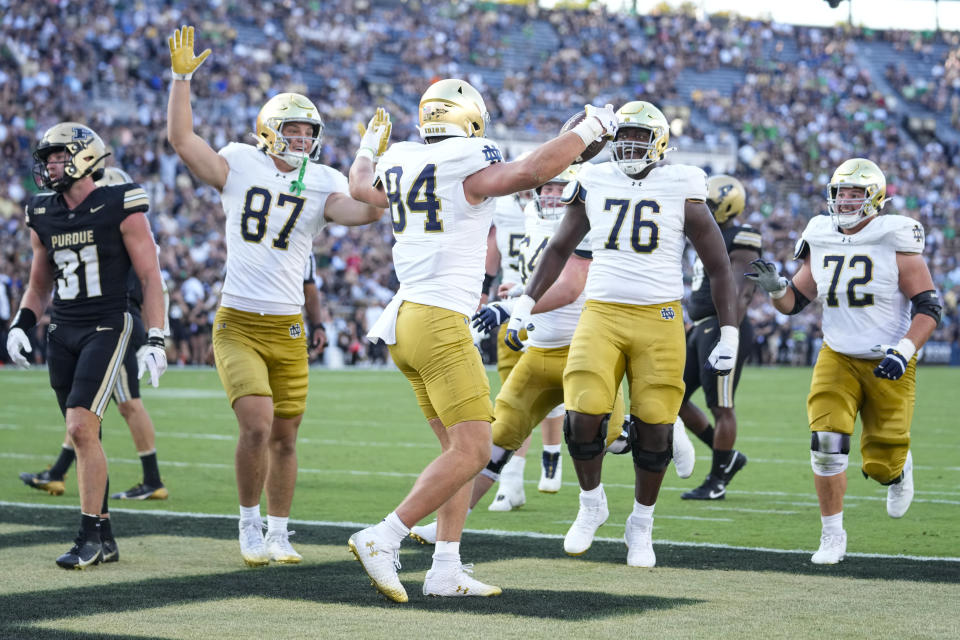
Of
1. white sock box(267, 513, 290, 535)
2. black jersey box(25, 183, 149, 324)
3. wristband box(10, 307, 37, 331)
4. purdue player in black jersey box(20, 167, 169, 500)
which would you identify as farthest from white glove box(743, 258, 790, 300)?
purdue player in black jersey box(20, 167, 169, 500)

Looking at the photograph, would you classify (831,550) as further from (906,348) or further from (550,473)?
(550,473)

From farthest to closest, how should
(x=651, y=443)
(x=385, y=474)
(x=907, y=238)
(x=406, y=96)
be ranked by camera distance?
(x=406, y=96)
(x=385, y=474)
(x=907, y=238)
(x=651, y=443)

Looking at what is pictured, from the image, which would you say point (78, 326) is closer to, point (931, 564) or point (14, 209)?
point (931, 564)

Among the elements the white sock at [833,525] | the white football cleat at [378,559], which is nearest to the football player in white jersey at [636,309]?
the white sock at [833,525]

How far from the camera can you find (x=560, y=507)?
8062 mm

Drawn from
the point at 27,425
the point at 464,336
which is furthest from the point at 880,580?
the point at 27,425

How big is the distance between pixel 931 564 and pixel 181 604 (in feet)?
10.7

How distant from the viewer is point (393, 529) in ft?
16.4

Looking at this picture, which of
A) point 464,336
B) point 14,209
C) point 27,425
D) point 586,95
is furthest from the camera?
point 586,95

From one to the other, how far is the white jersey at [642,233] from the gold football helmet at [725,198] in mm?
2777

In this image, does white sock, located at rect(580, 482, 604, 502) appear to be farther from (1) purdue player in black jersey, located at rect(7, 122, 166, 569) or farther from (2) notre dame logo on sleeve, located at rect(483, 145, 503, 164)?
(1) purdue player in black jersey, located at rect(7, 122, 166, 569)

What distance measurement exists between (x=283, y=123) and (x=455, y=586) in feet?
7.35

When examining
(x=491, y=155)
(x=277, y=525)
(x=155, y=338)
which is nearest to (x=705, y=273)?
(x=277, y=525)

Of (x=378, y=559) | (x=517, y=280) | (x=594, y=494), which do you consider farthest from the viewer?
(x=517, y=280)
